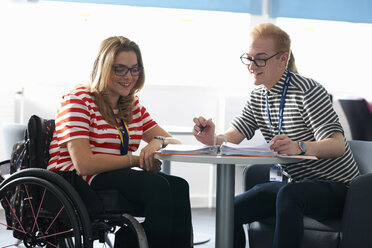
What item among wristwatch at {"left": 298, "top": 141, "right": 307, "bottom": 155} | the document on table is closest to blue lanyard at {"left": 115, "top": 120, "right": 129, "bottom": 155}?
the document on table

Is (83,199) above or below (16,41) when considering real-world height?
below

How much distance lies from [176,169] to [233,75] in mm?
1031

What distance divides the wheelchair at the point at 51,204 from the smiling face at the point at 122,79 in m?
0.33

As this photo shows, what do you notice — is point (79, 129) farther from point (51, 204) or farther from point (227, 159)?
point (227, 159)

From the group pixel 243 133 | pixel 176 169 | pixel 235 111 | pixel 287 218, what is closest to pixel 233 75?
pixel 235 111

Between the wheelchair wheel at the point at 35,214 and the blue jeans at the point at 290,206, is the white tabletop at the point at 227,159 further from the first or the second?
the wheelchair wheel at the point at 35,214

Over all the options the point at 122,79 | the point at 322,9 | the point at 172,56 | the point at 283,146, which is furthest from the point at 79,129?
the point at 322,9

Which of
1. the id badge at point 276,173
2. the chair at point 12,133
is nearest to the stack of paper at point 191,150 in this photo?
the id badge at point 276,173

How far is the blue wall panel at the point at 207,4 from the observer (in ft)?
15.1

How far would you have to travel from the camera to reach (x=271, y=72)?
2.20 meters

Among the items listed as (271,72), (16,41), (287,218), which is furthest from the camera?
(16,41)

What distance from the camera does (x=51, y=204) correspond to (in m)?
1.92

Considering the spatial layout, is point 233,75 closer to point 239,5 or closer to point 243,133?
point 239,5

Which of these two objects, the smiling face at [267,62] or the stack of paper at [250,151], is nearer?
the stack of paper at [250,151]
